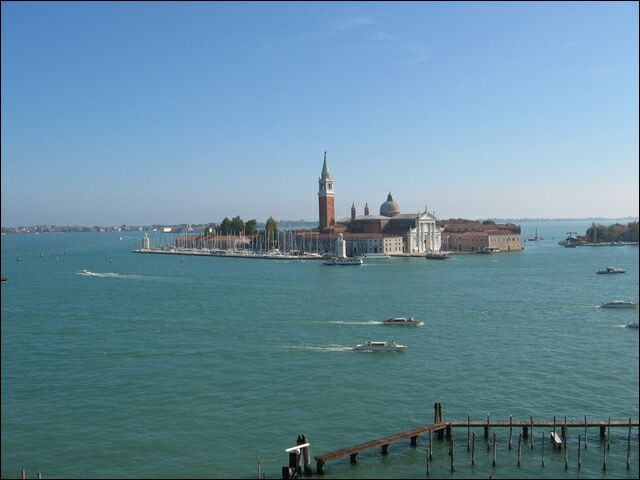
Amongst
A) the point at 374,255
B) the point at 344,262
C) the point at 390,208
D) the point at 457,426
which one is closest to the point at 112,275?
the point at 344,262

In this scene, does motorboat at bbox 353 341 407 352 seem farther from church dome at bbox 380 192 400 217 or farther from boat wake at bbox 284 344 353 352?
church dome at bbox 380 192 400 217

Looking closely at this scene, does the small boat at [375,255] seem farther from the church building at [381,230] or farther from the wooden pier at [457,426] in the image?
the wooden pier at [457,426]

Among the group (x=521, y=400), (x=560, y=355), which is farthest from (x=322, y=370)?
(x=560, y=355)

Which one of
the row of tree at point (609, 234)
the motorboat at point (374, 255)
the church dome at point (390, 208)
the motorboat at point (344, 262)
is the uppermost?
the church dome at point (390, 208)

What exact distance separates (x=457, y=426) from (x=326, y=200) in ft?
130

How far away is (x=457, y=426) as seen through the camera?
25.0 ft

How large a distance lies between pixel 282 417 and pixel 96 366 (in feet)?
13.7

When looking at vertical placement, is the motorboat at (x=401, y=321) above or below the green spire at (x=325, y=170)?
below

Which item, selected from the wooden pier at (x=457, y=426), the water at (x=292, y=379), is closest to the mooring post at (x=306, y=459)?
the wooden pier at (x=457, y=426)

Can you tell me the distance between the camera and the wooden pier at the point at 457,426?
6.95 m

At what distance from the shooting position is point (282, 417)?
8172mm

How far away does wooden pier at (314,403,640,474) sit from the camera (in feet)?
22.8

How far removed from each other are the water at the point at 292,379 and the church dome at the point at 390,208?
2897 centimetres

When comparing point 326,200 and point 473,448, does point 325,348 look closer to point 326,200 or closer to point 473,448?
point 473,448
